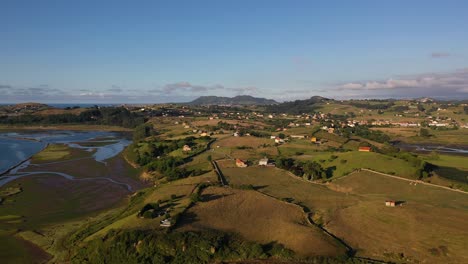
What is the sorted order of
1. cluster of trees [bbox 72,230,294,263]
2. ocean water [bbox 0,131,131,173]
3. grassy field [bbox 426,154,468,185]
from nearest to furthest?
cluster of trees [bbox 72,230,294,263]
grassy field [bbox 426,154,468,185]
ocean water [bbox 0,131,131,173]

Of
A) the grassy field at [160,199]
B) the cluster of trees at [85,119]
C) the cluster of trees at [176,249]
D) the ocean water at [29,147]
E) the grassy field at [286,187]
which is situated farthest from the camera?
the cluster of trees at [85,119]

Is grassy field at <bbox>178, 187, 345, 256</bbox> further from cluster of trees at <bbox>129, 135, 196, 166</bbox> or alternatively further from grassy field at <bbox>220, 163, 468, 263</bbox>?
cluster of trees at <bbox>129, 135, 196, 166</bbox>

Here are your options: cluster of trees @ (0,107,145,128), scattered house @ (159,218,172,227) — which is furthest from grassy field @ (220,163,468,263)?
cluster of trees @ (0,107,145,128)

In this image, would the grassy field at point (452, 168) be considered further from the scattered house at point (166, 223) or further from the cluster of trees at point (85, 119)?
the cluster of trees at point (85, 119)

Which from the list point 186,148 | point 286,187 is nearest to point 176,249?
point 286,187

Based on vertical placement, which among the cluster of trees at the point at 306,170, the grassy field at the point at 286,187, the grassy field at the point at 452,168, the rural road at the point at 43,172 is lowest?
the rural road at the point at 43,172

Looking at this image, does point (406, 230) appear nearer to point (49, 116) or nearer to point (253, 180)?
point (253, 180)

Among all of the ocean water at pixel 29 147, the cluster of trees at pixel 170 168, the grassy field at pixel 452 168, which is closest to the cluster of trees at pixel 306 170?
the cluster of trees at pixel 170 168
